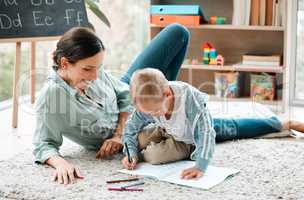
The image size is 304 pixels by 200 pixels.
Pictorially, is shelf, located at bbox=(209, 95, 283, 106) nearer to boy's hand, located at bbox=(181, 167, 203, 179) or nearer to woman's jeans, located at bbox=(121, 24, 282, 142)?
woman's jeans, located at bbox=(121, 24, 282, 142)

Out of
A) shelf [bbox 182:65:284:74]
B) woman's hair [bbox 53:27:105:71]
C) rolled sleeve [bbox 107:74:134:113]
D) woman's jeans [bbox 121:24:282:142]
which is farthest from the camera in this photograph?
shelf [bbox 182:65:284:74]

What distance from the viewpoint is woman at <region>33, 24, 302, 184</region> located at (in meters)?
2.12

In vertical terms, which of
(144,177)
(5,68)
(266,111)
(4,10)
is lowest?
(144,177)

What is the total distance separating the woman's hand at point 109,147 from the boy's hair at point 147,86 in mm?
397

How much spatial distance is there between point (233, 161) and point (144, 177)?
40 centimetres

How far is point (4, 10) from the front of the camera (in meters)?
2.98

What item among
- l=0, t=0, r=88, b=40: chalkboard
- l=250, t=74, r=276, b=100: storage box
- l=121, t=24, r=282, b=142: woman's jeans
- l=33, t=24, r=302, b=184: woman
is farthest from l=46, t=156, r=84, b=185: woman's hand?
l=250, t=74, r=276, b=100: storage box

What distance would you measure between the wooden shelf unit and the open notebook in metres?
1.52

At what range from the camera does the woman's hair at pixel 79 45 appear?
6.91 ft

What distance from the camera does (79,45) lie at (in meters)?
2.11

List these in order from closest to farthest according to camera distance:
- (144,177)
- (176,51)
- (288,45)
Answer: (144,177) < (176,51) < (288,45)

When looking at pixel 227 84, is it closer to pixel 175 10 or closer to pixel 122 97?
pixel 175 10

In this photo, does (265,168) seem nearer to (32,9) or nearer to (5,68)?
(32,9)

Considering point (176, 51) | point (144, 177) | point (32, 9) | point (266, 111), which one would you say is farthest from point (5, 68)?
point (144, 177)
